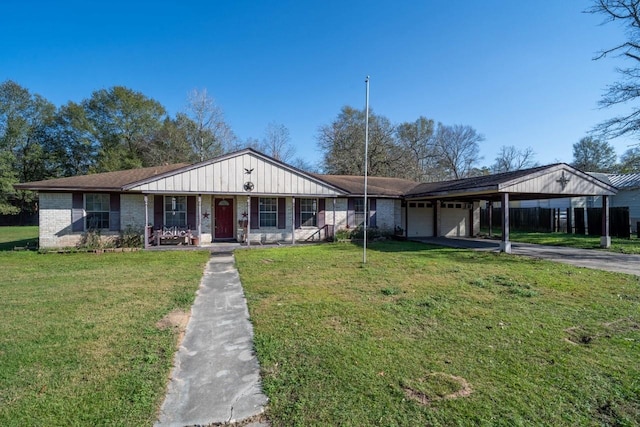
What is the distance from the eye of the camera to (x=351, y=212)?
1673cm

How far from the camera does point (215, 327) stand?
488 cm

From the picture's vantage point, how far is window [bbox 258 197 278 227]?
50.7 ft

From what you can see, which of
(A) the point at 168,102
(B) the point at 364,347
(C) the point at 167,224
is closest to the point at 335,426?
(B) the point at 364,347

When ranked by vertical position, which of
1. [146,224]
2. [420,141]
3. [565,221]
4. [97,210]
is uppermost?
[420,141]

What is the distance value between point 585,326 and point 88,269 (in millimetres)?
11423

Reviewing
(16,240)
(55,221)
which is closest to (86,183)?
(55,221)

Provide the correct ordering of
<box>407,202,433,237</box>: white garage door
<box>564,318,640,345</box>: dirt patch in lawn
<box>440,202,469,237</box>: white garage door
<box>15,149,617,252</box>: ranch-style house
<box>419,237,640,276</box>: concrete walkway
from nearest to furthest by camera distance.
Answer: <box>564,318,640,345</box>: dirt patch in lawn → <box>419,237,640,276</box>: concrete walkway → <box>15,149,617,252</box>: ranch-style house → <box>407,202,433,237</box>: white garage door → <box>440,202,469,237</box>: white garage door

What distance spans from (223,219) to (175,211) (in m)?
2.19

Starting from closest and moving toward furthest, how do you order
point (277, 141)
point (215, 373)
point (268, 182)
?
point (215, 373)
point (268, 182)
point (277, 141)

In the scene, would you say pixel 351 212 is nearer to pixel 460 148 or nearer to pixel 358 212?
pixel 358 212

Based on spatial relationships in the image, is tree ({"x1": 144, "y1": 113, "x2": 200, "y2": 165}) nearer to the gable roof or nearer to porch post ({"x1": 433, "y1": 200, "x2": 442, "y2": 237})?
the gable roof

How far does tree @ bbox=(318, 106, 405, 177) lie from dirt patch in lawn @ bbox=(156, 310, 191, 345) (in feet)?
87.3

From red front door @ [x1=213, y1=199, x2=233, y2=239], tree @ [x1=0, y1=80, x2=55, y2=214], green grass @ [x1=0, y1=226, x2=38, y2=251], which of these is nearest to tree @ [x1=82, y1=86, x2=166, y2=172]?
tree @ [x1=0, y1=80, x2=55, y2=214]

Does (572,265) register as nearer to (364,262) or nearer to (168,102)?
(364,262)
